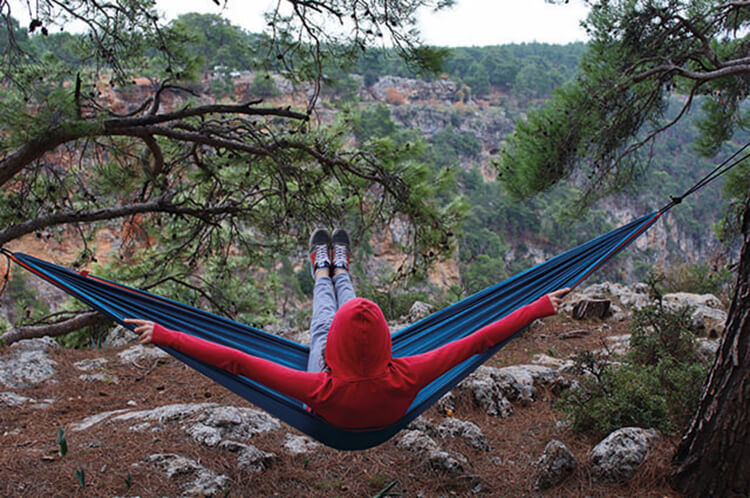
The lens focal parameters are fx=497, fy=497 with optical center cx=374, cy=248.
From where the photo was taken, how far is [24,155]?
1.85m

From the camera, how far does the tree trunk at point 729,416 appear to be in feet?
4.10

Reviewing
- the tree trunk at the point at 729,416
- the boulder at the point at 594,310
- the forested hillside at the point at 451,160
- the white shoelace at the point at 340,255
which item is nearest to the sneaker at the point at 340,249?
the white shoelace at the point at 340,255

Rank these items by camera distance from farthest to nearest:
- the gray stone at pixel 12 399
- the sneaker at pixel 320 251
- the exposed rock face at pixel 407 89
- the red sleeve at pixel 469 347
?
the exposed rock face at pixel 407 89 → the gray stone at pixel 12 399 → the sneaker at pixel 320 251 → the red sleeve at pixel 469 347

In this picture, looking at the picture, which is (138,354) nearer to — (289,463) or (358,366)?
(289,463)

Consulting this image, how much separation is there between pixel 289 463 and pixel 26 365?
74.0 inches

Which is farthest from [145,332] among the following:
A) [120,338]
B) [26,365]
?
[120,338]

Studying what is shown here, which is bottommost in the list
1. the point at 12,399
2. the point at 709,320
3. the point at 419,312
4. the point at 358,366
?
the point at 419,312

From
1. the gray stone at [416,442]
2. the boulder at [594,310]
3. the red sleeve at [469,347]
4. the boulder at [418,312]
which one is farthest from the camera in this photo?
the boulder at [418,312]

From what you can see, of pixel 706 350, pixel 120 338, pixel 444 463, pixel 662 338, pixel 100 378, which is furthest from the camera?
pixel 120 338

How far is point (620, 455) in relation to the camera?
150 centimetres

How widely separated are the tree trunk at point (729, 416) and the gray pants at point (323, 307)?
104 centimetres

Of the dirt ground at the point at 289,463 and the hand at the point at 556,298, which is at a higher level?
the hand at the point at 556,298

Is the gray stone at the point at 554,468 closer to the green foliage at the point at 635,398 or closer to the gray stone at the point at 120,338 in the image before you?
the green foliage at the point at 635,398

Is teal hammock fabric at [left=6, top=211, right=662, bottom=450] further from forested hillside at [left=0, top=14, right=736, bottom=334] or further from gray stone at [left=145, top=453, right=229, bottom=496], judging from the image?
forested hillside at [left=0, top=14, right=736, bottom=334]
